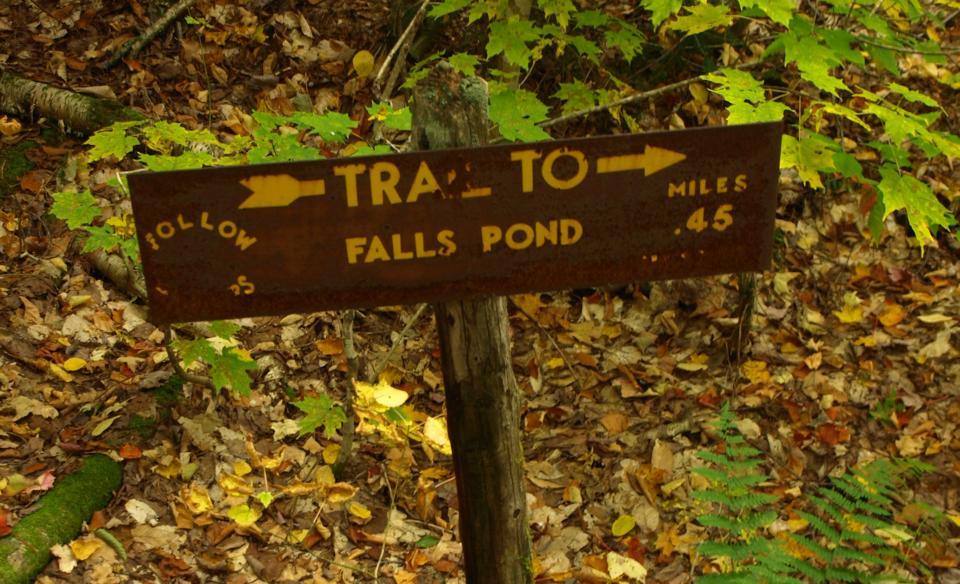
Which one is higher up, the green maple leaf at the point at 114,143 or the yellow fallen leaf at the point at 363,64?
the yellow fallen leaf at the point at 363,64

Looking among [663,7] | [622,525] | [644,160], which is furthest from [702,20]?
[622,525]

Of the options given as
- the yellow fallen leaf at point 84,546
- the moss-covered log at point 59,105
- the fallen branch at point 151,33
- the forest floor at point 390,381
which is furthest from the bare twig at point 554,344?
the fallen branch at point 151,33

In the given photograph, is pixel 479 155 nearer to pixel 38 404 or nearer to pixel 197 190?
pixel 197 190

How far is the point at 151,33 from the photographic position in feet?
16.6

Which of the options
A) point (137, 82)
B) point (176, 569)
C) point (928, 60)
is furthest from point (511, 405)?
point (928, 60)

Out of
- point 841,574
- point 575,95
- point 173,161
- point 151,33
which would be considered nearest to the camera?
point 841,574

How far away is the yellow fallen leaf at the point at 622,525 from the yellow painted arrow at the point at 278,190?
240cm

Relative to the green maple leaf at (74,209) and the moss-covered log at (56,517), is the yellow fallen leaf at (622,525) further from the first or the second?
the green maple leaf at (74,209)

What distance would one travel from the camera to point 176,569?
2.99 m

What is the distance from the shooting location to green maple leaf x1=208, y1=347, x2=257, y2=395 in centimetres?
289

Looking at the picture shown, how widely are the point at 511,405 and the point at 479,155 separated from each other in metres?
0.74

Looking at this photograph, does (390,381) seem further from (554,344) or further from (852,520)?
(852,520)

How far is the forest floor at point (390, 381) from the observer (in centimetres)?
326

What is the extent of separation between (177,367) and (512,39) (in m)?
1.94
